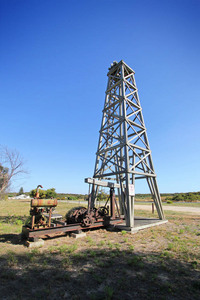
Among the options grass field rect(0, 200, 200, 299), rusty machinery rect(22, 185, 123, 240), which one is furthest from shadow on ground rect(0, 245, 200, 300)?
rusty machinery rect(22, 185, 123, 240)

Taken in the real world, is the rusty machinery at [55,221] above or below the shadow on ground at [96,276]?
above

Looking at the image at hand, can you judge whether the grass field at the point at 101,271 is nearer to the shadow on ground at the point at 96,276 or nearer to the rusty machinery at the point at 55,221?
the shadow on ground at the point at 96,276

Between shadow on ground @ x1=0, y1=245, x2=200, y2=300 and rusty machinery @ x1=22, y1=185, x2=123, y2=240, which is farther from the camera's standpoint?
rusty machinery @ x1=22, y1=185, x2=123, y2=240

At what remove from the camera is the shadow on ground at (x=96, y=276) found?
3.29 meters

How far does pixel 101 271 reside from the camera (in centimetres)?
427

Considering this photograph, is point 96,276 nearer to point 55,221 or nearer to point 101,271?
point 101,271

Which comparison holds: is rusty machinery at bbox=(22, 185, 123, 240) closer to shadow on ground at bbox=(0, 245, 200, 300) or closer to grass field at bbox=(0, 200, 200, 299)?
grass field at bbox=(0, 200, 200, 299)

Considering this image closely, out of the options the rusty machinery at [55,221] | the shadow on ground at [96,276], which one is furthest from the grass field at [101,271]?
the rusty machinery at [55,221]

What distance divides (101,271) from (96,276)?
0.37 m

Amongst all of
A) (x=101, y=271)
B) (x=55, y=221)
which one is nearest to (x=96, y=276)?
(x=101, y=271)

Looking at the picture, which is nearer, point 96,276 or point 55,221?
point 96,276

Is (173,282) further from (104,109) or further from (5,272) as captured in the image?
(104,109)

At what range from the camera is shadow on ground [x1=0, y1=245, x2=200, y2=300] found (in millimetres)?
3293

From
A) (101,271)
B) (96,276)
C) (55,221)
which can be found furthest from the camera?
(55,221)
